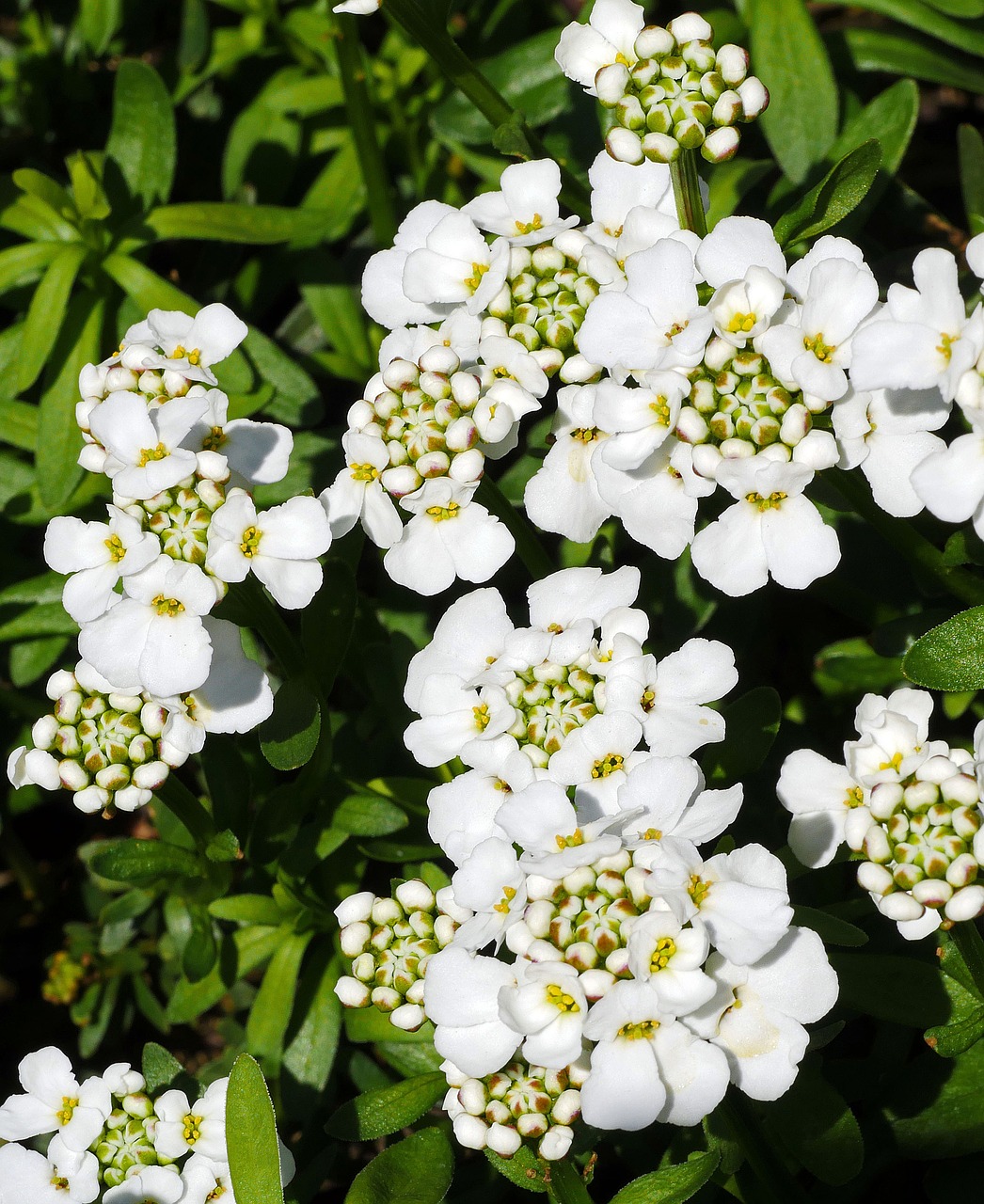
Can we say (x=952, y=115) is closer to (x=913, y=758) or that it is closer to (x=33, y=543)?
(x=913, y=758)

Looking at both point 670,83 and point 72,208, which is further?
point 72,208

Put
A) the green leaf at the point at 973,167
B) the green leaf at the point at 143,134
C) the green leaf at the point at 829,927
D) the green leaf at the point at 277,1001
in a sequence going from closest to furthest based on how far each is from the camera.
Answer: the green leaf at the point at 829,927 → the green leaf at the point at 277,1001 → the green leaf at the point at 973,167 → the green leaf at the point at 143,134

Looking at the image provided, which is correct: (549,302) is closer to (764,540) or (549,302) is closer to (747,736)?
(764,540)

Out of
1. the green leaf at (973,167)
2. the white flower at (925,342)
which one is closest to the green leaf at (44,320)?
the white flower at (925,342)

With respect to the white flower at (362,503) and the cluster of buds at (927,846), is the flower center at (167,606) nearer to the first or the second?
the white flower at (362,503)

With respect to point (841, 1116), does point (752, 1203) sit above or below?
below

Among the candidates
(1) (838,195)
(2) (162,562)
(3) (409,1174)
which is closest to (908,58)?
(1) (838,195)

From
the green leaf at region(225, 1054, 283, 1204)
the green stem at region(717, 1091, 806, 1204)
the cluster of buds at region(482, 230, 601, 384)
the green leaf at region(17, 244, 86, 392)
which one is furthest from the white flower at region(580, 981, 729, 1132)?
the green leaf at region(17, 244, 86, 392)

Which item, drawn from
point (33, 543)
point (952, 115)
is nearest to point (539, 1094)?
point (33, 543)
